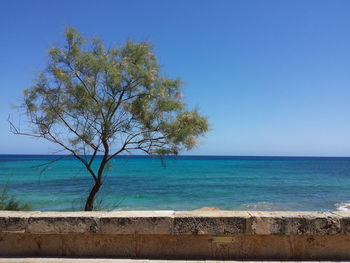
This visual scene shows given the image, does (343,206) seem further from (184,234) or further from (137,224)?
(137,224)

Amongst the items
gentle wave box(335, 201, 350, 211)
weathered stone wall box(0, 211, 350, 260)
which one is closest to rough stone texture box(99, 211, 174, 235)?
weathered stone wall box(0, 211, 350, 260)

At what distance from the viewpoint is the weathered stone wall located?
3992mm

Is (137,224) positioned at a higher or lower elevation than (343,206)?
higher

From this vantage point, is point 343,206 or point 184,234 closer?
point 184,234

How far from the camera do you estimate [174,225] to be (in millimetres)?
4016

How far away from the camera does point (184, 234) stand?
13.2ft

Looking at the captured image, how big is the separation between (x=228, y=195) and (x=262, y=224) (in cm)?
2125

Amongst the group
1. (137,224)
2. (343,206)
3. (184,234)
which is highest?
(137,224)

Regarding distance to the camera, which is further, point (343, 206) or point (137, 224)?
point (343, 206)

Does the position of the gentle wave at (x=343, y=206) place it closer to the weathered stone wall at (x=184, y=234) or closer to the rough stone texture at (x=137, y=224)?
the weathered stone wall at (x=184, y=234)

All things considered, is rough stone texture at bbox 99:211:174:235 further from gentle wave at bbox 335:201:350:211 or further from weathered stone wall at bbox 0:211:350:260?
gentle wave at bbox 335:201:350:211

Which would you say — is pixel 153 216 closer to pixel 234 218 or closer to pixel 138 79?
pixel 234 218

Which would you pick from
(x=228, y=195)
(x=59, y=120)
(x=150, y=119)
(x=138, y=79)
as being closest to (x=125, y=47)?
(x=138, y=79)

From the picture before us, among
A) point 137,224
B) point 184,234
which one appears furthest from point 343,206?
point 137,224
